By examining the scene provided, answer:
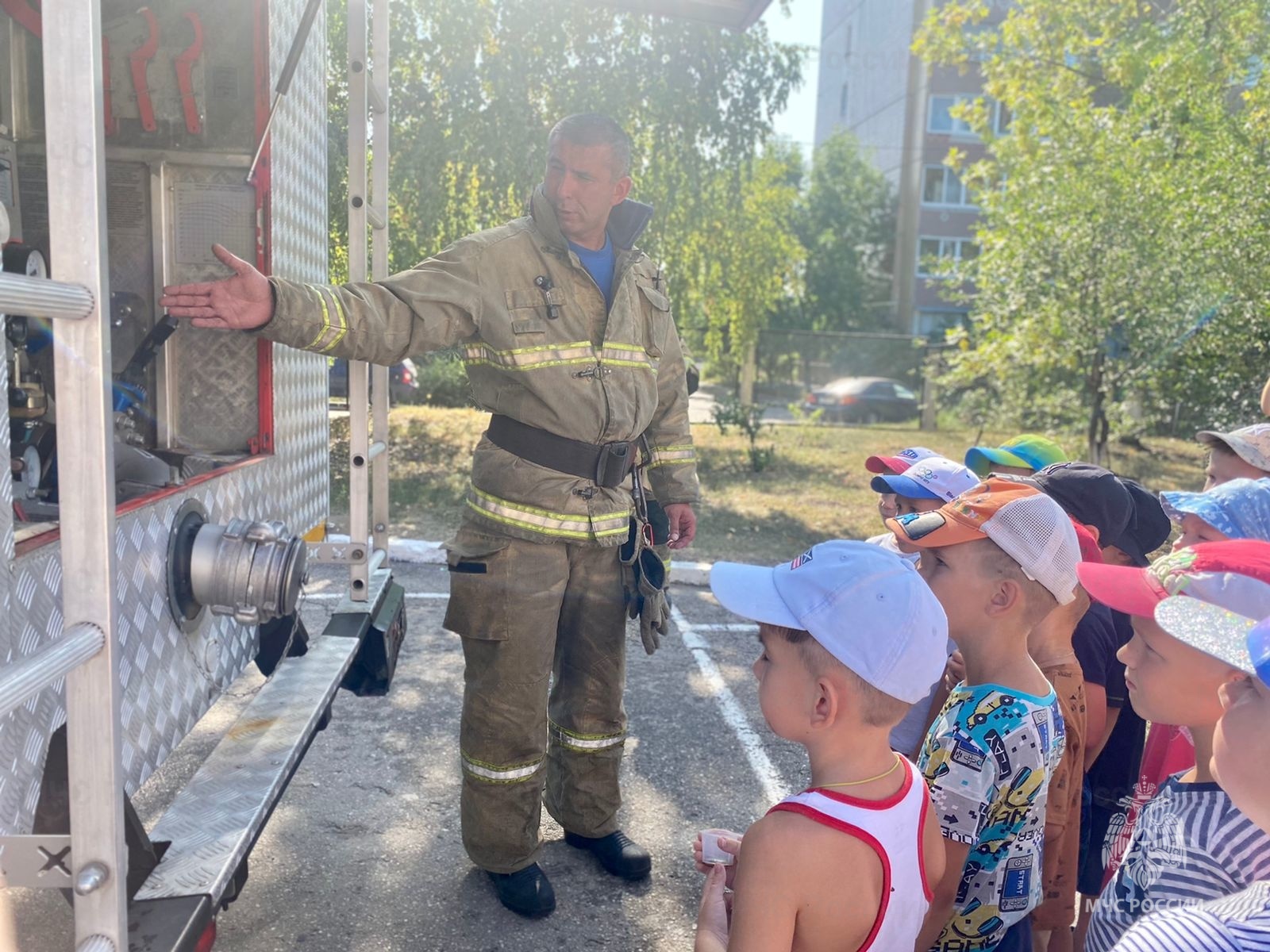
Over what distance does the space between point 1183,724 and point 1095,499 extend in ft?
3.77

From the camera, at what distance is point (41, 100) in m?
2.85

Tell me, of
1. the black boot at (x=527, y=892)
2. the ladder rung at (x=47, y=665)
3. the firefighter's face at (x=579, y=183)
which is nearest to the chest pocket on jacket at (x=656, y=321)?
the firefighter's face at (x=579, y=183)

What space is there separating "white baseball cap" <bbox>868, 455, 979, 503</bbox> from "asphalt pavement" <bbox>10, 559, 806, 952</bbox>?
135 cm

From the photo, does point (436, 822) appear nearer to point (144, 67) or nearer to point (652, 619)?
point (652, 619)

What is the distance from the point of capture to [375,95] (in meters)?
3.37

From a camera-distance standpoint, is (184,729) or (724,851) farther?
(184,729)

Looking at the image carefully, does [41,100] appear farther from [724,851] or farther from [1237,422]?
[1237,422]

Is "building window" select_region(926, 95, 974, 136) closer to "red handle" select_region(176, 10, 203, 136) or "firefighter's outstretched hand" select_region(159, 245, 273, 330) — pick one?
"red handle" select_region(176, 10, 203, 136)

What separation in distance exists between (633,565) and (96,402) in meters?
1.94

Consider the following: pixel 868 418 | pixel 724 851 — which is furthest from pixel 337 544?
pixel 868 418

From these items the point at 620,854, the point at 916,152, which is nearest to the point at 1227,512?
the point at 620,854

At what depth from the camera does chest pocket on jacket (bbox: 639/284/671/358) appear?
127 inches

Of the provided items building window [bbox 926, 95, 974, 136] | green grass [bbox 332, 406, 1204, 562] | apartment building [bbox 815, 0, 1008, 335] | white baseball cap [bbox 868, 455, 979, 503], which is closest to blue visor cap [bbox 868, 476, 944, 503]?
white baseball cap [bbox 868, 455, 979, 503]

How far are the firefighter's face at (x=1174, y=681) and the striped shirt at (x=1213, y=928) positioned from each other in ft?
1.78
